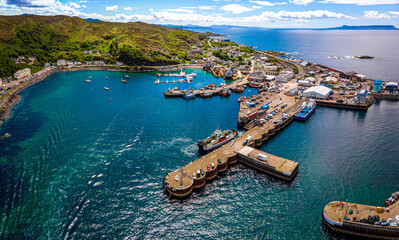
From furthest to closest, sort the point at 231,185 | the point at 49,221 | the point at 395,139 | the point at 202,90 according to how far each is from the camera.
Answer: the point at 202,90, the point at 395,139, the point at 231,185, the point at 49,221

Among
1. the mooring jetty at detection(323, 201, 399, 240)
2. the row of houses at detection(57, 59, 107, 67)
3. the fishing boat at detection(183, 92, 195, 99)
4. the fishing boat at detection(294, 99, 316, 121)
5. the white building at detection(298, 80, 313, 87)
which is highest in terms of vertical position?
the row of houses at detection(57, 59, 107, 67)

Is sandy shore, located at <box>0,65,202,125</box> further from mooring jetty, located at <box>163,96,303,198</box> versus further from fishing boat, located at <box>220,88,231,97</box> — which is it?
fishing boat, located at <box>220,88,231,97</box>

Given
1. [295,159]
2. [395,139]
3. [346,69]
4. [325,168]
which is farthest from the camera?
[346,69]

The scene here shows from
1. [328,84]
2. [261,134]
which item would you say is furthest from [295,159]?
[328,84]

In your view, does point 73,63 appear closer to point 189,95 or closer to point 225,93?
point 189,95

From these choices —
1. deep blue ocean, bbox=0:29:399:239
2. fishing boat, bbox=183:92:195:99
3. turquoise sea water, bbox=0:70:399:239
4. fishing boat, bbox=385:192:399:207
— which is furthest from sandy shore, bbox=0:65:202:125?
fishing boat, bbox=385:192:399:207

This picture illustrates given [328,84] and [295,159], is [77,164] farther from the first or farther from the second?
[328,84]
